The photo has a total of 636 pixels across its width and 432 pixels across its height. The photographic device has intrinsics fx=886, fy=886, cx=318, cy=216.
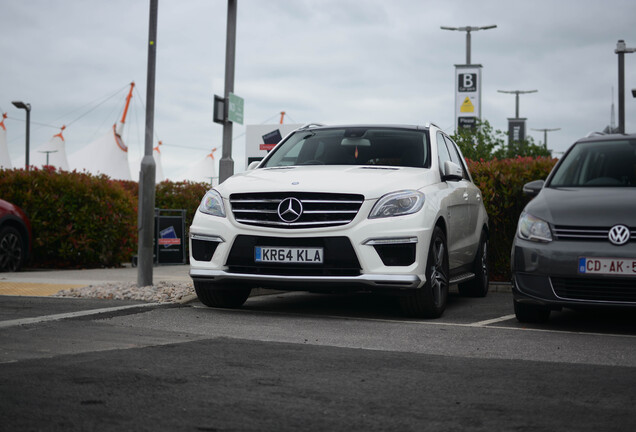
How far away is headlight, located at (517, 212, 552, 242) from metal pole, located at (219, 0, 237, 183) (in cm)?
539

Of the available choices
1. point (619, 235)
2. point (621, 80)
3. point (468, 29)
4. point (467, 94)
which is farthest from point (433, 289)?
point (468, 29)

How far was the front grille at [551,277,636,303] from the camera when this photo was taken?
7.00 m

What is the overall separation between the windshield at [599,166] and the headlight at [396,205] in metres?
1.59

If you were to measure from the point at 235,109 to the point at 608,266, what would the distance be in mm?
6685

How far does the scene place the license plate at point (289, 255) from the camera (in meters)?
7.57

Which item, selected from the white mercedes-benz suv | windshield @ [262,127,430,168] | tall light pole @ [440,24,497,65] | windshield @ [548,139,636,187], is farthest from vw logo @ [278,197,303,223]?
tall light pole @ [440,24,497,65]

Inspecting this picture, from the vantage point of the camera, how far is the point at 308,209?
25.2 ft

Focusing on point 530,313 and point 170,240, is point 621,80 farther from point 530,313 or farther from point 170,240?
point 530,313

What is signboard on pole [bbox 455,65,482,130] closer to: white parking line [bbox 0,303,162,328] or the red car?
the red car

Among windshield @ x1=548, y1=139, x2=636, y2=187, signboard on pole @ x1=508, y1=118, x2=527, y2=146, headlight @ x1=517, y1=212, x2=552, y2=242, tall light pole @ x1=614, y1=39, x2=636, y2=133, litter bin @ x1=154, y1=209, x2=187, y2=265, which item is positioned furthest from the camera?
signboard on pole @ x1=508, y1=118, x2=527, y2=146

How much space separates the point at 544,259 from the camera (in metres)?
7.25

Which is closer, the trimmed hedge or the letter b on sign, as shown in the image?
the trimmed hedge

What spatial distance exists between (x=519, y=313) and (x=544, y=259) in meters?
0.79

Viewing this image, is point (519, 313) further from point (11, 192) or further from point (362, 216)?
point (11, 192)
